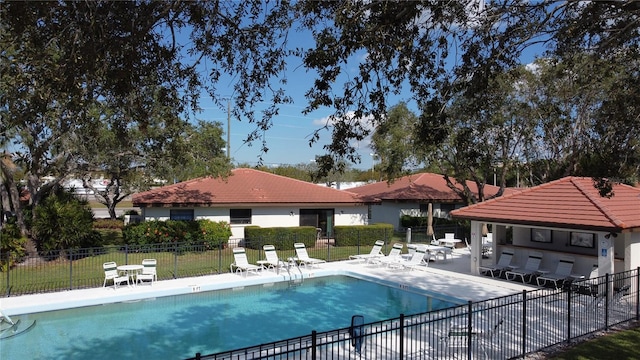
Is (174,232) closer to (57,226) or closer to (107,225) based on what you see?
(57,226)

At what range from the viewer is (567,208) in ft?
60.2

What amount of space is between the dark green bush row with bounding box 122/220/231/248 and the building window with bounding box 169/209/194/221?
2.43 m

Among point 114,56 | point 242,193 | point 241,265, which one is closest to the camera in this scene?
point 114,56

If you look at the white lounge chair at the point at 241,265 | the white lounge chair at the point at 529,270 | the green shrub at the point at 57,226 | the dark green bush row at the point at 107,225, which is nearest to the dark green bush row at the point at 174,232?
the green shrub at the point at 57,226

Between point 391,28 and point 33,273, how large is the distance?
1830cm

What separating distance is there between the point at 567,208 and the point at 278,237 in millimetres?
14368

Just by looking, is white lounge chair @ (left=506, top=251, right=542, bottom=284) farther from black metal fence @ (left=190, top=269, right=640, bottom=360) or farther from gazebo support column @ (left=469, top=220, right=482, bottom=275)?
black metal fence @ (left=190, top=269, right=640, bottom=360)

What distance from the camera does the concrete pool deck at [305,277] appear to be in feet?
51.8

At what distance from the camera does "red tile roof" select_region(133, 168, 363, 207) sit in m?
Result: 28.2

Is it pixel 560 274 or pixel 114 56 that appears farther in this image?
pixel 560 274

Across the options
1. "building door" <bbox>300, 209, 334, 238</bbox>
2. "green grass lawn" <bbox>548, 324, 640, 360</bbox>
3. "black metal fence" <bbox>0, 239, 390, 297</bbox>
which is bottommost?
"green grass lawn" <bbox>548, 324, 640, 360</bbox>

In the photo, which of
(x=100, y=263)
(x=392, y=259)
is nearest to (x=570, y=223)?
(x=392, y=259)

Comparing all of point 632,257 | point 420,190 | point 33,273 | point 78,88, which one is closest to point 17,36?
point 78,88

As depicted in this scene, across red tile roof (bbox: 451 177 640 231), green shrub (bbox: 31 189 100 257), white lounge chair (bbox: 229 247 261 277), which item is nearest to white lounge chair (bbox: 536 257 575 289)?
red tile roof (bbox: 451 177 640 231)
